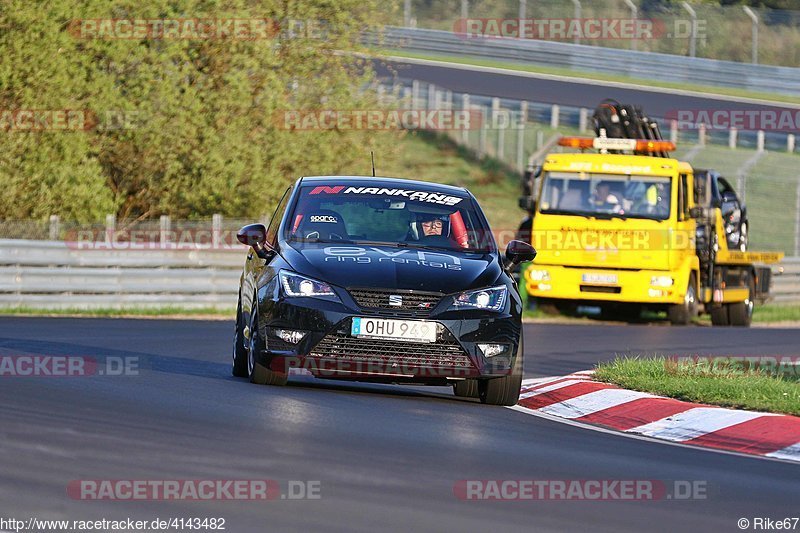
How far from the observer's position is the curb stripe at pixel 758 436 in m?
9.69

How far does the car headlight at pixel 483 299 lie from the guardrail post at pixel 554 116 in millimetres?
32792

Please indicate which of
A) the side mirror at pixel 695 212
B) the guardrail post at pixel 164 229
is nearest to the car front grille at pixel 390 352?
the guardrail post at pixel 164 229

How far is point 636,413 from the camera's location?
36.3 ft

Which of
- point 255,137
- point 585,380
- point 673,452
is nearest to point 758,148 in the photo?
point 255,137

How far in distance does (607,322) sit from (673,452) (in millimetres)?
17793

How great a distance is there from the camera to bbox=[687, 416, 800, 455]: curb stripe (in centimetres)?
969

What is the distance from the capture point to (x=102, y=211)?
90.2ft

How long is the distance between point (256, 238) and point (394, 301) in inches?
63.9

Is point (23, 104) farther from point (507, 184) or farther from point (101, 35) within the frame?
point (507, 184)

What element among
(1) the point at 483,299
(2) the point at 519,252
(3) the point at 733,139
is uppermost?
(2) the point at 519,252
